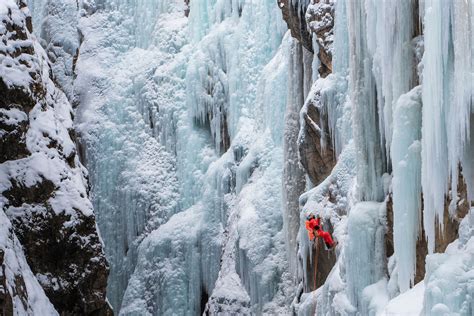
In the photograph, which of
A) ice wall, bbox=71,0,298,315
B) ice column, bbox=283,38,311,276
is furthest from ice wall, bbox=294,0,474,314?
ice wall, bbox=71,0,298,315

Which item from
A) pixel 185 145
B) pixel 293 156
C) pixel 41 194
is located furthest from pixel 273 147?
pixel 41 194

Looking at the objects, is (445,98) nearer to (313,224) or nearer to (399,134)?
(399,134)

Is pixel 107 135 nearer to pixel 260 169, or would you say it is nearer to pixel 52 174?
pixel 260 169

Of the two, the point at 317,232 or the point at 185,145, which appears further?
the point at 185,145

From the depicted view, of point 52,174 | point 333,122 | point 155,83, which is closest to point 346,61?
point 333,122

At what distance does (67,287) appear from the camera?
43.4 ft

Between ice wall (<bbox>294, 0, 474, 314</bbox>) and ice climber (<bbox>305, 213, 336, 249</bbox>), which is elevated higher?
ice wall (<bbox>294, 0, 474, 314</bbox>)

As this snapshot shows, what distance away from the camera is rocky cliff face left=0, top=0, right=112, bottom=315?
13.1 meters

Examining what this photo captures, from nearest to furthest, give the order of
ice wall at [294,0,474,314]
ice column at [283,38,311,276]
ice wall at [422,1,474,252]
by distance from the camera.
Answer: ice wall at [422,1,474,252] → ice wall at [294,0,474,314] → ice column at [283,38,311,276]

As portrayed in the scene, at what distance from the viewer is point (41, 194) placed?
13328 millimetres

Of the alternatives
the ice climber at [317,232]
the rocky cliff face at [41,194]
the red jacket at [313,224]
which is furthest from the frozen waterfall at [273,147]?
the rocky cliff face at [41,194]

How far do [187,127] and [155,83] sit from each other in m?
1.52

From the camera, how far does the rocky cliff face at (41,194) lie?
42.9 feet

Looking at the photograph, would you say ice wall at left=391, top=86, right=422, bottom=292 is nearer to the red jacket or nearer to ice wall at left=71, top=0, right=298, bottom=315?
the red jacket
